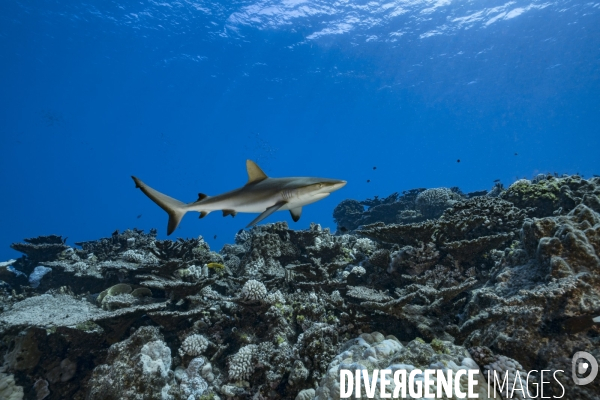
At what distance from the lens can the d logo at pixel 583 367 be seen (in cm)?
268

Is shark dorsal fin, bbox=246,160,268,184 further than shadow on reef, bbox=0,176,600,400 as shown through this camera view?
Yes

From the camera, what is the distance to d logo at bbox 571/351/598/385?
2683 mm

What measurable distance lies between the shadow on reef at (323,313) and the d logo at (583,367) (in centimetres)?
6

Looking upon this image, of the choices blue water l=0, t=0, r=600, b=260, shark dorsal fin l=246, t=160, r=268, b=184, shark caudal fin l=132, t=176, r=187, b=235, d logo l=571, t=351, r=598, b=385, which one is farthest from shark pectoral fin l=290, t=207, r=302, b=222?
blue water l=0, t=0, r=600, b=260

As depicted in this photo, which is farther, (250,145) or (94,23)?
(250,145)

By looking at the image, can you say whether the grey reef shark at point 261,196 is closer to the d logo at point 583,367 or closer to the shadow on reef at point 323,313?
the shadow on reef at point 323,313

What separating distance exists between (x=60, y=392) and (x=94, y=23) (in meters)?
74.0

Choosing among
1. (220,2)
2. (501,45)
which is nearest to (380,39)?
(501,45)

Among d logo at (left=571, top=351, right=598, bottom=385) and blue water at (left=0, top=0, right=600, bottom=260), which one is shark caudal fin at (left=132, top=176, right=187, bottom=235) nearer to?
d logo at (left=571, top=351, right=598, bottom=385)

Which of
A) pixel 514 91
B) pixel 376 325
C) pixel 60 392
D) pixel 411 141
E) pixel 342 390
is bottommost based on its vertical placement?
pixel 60 392

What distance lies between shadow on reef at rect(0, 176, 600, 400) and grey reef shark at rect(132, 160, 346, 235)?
56.1 inches

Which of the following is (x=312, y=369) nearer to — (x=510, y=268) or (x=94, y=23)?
(x=510, y=268)

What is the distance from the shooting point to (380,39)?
5359 cm

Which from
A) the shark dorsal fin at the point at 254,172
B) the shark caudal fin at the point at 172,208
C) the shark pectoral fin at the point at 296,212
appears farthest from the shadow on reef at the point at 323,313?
the shark dorsal fin at the point at 254,172
